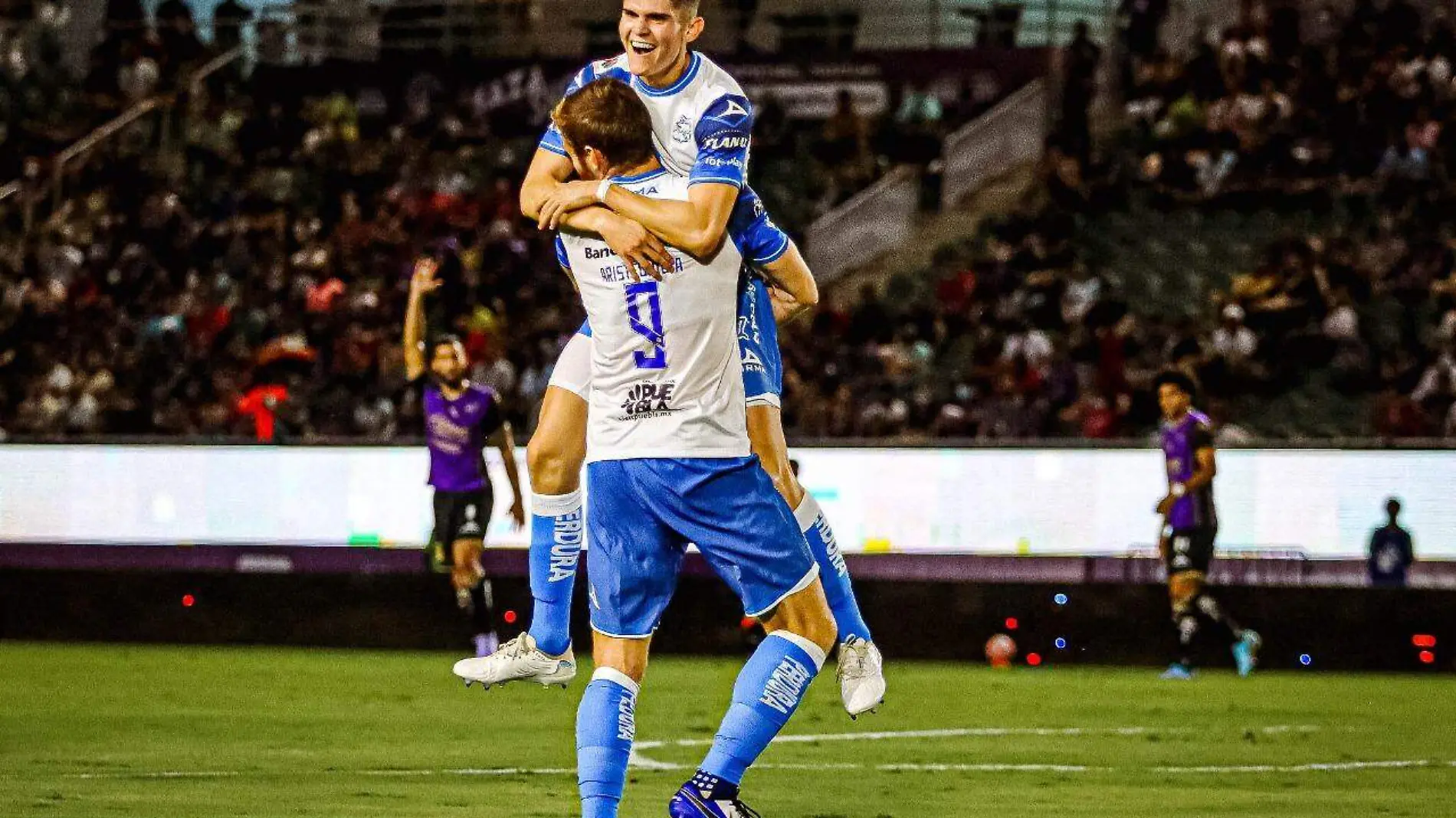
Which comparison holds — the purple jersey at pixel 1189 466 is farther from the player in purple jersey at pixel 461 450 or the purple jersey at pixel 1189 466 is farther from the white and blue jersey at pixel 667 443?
the white and blue jersey at pixel 667 443

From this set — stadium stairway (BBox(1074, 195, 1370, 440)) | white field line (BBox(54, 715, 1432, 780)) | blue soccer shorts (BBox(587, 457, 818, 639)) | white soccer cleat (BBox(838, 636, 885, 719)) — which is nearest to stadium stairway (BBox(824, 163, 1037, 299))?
stadium stairway (BBox(1074, 195, 1370, 440))

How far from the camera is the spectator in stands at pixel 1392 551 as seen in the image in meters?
18.2

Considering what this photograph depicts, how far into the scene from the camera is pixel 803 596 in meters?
6.94

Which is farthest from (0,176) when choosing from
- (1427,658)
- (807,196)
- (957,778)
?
(957,778)

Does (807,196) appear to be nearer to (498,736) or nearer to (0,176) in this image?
(0,176)

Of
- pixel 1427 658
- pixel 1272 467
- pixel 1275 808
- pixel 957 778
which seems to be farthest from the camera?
pixel 1272 467

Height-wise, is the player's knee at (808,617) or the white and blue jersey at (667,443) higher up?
the white and blue jersey at (667,443)

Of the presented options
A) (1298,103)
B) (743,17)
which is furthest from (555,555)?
(743,17)

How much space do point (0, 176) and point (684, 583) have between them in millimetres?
16478

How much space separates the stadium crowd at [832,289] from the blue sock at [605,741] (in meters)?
13.2

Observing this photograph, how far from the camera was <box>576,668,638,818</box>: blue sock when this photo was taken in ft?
21.7

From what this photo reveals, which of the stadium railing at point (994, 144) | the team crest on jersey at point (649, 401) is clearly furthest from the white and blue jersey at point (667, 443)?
the stadium railing at point (994, 144)

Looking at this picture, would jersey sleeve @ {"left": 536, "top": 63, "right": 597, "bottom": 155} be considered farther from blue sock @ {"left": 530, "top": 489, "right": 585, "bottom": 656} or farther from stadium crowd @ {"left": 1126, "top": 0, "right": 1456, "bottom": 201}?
stadium crowd @ {"left": 1126, "top": 0, "right": 1456, "bottom": 201}

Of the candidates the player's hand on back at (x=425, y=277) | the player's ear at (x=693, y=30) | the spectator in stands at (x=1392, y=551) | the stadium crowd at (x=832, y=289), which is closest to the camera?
the player's ear at (x=693, y=30)
